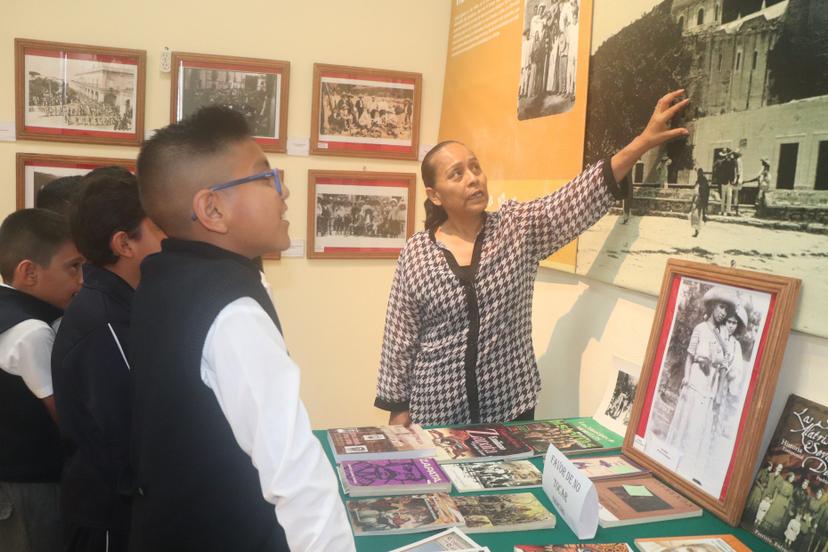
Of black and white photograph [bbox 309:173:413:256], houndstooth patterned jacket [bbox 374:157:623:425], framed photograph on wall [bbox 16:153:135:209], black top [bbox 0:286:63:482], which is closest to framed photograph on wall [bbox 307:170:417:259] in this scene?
black and white photograph [bbox 309:173:413:256]

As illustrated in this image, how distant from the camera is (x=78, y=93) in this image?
9.97ft

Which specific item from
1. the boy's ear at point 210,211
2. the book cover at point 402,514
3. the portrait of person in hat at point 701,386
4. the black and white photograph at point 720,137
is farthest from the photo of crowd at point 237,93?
the portrait of person in hat at point 701,386

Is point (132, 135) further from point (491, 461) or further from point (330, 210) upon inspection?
point (491, 461)

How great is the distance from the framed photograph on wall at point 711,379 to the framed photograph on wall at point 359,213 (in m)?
2.07

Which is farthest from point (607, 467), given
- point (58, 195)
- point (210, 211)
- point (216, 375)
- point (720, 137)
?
point (58, 195)

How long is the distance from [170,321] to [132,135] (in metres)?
2.38

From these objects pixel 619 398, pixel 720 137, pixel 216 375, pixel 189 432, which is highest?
pixel 720 137

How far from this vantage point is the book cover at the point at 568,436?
1.67 m

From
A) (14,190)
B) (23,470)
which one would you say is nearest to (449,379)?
(23,470)

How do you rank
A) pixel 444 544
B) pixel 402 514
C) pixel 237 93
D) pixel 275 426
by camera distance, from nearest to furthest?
pixel 275 426 → pixel 444 544 → pixel 402 514 → pixel 237 93

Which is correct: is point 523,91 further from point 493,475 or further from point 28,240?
point 28,240

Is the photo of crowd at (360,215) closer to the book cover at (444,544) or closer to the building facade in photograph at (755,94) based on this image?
the building facade in photograph at (755,94)

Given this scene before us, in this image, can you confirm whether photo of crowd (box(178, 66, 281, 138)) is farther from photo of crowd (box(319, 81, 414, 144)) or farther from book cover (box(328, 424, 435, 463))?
book cover (box(328, 424, 435, 463))

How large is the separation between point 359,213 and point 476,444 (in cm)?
200
